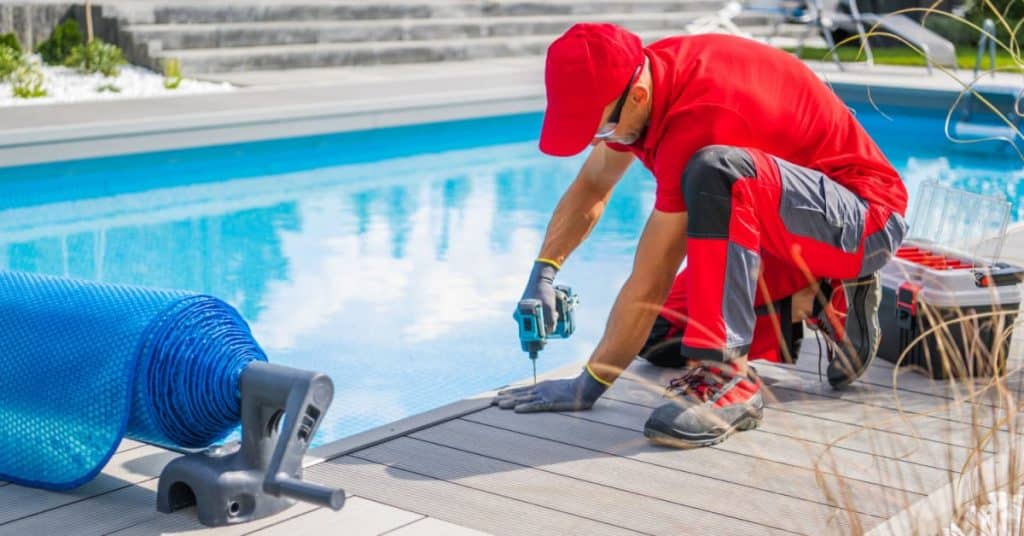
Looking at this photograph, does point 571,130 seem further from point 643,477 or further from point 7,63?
point 7,63

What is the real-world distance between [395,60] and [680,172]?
29.4ft

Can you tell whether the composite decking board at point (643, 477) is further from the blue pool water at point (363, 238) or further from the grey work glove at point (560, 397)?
the blue pool water at point (363, 238)

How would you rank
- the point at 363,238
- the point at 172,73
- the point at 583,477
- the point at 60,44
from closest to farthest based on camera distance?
1. the point at 583,477
2. the point at 363,238
3. the point at 172,73
4. the point at 60,44

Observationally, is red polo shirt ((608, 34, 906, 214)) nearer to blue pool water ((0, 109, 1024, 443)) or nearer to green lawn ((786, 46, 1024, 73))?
blue pool water ((0, 109, 1024, 443))

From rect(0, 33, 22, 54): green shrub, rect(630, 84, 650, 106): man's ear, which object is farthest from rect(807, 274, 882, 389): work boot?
rect(0, 33, 22, 54): green shrub

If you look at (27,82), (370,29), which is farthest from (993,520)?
(370,29)

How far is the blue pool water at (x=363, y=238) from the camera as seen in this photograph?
455 centimetres

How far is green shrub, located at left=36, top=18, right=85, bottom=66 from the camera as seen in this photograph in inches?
377

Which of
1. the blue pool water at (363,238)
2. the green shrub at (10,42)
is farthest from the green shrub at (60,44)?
the blue pool water at (363,238)

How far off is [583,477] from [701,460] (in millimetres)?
261

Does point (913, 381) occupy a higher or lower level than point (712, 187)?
lower

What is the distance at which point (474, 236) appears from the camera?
6.47 meters

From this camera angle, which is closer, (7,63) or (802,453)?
(802,453)

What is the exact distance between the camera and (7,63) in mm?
8586
